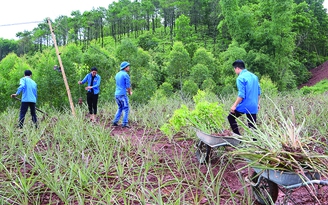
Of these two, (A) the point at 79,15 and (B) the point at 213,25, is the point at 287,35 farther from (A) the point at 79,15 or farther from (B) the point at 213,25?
(A) the point at 79,15

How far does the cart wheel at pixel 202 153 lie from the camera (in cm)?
425

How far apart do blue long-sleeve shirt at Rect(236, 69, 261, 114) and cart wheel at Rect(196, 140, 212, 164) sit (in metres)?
0.82

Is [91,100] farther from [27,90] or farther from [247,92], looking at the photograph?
[247,92]

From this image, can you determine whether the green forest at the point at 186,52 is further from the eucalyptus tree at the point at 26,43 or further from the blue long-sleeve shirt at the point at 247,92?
the blue long-sleeve shirt at the point at 247,92

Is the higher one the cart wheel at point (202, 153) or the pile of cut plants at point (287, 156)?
the pile of cut plants at point (287, 156)

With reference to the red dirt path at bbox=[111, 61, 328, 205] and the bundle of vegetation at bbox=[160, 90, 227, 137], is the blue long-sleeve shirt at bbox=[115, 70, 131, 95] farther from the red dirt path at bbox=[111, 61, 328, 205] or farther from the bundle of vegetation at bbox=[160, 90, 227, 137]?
the bundle of vegetation at bbox=[160, 90, 227, 137]

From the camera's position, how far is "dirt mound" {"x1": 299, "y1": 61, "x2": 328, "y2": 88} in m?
33.5

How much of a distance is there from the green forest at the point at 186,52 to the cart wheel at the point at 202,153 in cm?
439

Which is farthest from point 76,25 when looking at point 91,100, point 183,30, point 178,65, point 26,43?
point 91,100

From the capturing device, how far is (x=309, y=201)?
330 centimetres

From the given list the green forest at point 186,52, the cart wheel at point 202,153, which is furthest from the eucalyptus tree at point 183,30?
the cart wheel at point 202,153

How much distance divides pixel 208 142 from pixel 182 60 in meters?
20.0

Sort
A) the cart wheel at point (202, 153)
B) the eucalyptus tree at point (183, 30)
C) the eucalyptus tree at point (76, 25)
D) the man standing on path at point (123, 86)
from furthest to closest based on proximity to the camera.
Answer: the eucalyptus tree at point (76, 25)
the eucalyptus tree at point (183, 30)
the man standing on path at point (123, 86)
the cart wheel at point (202, 153)

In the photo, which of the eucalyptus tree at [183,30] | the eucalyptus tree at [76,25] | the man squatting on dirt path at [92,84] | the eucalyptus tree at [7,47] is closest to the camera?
→ the man squatting on dirt path at [92,84]
